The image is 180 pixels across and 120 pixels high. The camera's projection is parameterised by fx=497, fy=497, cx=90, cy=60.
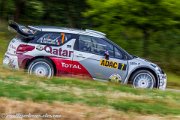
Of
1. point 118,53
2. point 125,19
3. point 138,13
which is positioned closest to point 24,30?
point 118,53

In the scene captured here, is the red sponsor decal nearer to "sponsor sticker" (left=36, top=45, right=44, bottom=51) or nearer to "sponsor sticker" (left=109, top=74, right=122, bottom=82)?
"sponsor sticker" (left=36, top=45, right=44, bottom=51)

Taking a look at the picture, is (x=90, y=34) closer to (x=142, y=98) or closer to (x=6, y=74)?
(x=6, y=74)

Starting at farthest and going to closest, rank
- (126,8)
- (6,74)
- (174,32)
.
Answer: (174,32) < (126,8) < (6,74)

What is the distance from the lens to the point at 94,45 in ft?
47.8

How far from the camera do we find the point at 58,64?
557 inches

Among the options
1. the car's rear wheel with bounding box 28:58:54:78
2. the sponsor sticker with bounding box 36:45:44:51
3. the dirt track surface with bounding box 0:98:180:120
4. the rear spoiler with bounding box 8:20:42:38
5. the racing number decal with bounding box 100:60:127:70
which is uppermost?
the rear spoiler with bounding box 8:20:42:38

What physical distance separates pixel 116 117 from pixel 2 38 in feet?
54.1

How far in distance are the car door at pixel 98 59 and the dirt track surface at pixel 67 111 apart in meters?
6.01

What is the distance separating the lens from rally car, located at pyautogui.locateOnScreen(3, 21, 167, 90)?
46.1ft

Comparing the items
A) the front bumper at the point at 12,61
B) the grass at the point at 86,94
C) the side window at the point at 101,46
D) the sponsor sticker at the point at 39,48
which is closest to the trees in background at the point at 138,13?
the side window at the point at 101,46

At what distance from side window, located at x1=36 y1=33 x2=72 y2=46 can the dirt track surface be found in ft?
20.2

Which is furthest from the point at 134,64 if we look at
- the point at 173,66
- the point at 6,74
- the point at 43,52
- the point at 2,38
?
the point at 2,38

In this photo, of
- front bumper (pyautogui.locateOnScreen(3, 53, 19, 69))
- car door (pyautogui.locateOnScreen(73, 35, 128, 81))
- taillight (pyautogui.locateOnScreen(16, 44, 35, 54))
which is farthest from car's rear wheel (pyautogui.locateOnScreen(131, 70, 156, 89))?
front bumper (pyautogui.locateOnScreen(3, 53, 19, 69))

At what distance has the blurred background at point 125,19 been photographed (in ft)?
65.6
